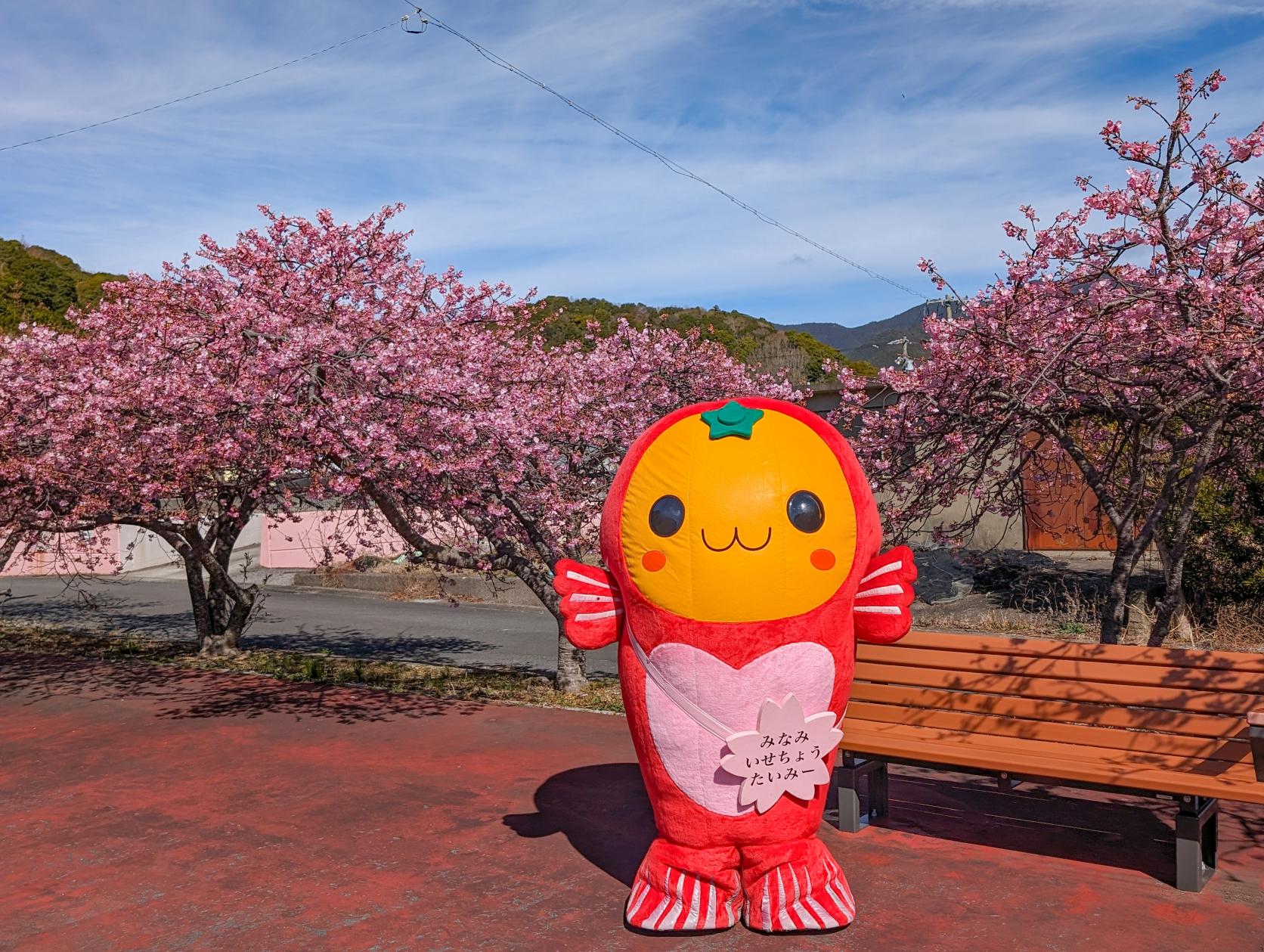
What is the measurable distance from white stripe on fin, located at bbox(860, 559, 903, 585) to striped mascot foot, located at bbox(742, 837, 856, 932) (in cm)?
116

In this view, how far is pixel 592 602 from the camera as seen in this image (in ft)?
16.2

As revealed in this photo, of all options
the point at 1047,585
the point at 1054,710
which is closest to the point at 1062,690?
the point at 1054,710

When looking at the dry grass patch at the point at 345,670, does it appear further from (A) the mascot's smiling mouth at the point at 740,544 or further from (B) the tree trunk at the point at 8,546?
(A) the mascot's smiling mouth at the point at 740,544

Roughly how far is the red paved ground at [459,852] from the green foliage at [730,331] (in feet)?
80.6

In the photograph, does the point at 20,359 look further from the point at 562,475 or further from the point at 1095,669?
the point at 1095,669

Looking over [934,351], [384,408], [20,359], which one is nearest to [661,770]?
[934,351]

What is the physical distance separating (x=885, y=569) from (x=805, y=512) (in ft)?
1.89

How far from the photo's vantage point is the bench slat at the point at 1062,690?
5.25 m

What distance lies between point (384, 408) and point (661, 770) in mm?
4639

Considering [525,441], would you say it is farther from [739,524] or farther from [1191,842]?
[1191,842]

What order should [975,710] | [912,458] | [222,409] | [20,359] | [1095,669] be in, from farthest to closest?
[20,359]
[222,409]
[912,458]
[975,710]
[1095,669]

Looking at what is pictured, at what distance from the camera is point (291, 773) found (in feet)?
25.1

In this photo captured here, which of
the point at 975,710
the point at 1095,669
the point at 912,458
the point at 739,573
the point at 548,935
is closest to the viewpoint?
the point at 739,573

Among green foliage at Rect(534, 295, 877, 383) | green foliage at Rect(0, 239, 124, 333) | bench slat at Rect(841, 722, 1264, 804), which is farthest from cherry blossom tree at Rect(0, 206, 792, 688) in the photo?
green foliage at Rect(0, 239, 124, 333)
